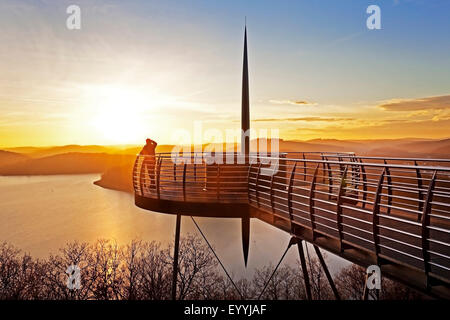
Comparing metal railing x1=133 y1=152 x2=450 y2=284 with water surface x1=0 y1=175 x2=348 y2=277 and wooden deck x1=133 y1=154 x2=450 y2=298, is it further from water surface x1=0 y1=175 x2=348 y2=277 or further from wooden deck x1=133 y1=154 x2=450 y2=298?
water surface x1=0 y1=175 x2=348 y2=277

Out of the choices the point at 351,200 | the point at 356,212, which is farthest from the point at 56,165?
the point at 356,212

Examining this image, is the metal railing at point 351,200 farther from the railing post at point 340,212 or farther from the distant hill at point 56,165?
the distant hill at point 56,165

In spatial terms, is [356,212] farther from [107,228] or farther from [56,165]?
[56,165]

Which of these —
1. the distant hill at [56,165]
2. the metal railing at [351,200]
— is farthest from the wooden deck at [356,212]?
the distant hill at [56,165]

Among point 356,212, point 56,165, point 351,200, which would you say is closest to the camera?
point 356,212

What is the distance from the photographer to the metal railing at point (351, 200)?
399cm

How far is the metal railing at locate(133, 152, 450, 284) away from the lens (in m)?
3.99

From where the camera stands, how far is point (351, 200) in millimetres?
8070

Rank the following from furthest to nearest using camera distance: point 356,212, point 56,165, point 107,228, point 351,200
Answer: point 56,165, point 107,228, point 351,200, point 356,212

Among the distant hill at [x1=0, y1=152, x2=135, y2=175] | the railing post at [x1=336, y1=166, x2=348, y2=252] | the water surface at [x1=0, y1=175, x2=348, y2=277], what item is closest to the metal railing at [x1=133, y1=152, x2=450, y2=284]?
the railing post at [x1=336, y1=166, x2=348, y2=252]

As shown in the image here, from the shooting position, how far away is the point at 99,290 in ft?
66.4
